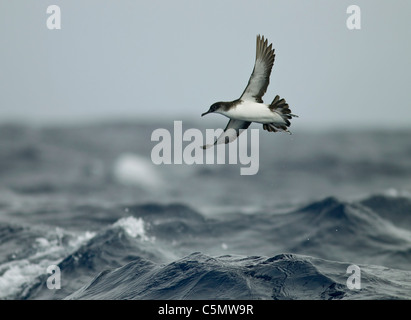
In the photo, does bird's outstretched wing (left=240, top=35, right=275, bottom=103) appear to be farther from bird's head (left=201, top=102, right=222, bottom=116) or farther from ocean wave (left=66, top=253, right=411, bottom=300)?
ocean wave (left=66, top=253, right=411, bottom=300)

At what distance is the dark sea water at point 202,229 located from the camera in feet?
38.1

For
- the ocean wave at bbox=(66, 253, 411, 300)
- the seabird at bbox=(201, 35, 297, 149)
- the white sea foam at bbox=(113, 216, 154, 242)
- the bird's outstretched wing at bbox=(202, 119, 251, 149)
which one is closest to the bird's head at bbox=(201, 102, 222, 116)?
the seabird at bbox=(201, 35, 297, 149)

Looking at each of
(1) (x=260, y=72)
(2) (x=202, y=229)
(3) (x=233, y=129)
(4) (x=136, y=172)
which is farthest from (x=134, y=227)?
(4) (x=136, y=172)

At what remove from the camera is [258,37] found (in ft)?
41.2

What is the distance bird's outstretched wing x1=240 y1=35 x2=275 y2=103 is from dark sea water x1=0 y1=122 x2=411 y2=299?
3.32 m

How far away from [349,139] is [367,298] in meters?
59.6

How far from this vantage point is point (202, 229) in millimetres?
20562

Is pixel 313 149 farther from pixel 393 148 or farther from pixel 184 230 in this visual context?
pixel 184 230

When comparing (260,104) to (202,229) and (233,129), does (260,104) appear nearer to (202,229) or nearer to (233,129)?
(233,129)

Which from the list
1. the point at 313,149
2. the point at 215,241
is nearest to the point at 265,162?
the point at 313,149

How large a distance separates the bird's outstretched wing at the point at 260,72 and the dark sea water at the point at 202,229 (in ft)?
10.9

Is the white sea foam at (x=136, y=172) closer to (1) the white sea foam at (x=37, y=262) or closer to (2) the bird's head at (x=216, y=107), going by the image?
(1) the white sea foam at (x=37, y=262)
